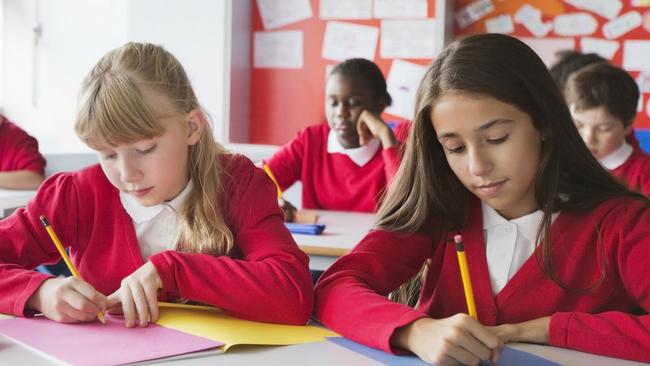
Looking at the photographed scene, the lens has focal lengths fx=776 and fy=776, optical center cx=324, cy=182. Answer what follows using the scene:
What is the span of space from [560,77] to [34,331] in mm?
2664

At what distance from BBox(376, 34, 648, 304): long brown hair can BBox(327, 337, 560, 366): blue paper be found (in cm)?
25

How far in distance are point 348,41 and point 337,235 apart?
6.49ft

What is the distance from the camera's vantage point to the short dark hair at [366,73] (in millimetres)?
3031

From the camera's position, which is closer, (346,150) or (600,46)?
(346,150)

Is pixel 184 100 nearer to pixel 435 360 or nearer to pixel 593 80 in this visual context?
pixel 435 360

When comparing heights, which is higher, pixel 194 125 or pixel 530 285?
pixel 194 125

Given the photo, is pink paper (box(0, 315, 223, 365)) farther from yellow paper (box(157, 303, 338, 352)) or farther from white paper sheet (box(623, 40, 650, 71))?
white paper sheet (box(623, 40, 650, 71))

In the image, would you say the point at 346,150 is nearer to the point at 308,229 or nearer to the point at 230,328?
the point at 308,229

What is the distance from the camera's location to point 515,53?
1271 millimetres

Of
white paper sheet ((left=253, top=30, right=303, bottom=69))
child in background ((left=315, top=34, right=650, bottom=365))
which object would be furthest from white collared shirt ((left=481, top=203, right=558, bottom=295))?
white paper sheet ((left=253, top=30, right=303, bottom=69))

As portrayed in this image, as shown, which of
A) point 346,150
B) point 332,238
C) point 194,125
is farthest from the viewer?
point 346,150

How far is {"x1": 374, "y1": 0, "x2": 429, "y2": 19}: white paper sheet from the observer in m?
3.83

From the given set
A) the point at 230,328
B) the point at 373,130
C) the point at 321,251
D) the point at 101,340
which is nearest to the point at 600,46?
the point at 373,130

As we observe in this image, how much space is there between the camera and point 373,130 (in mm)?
2924
